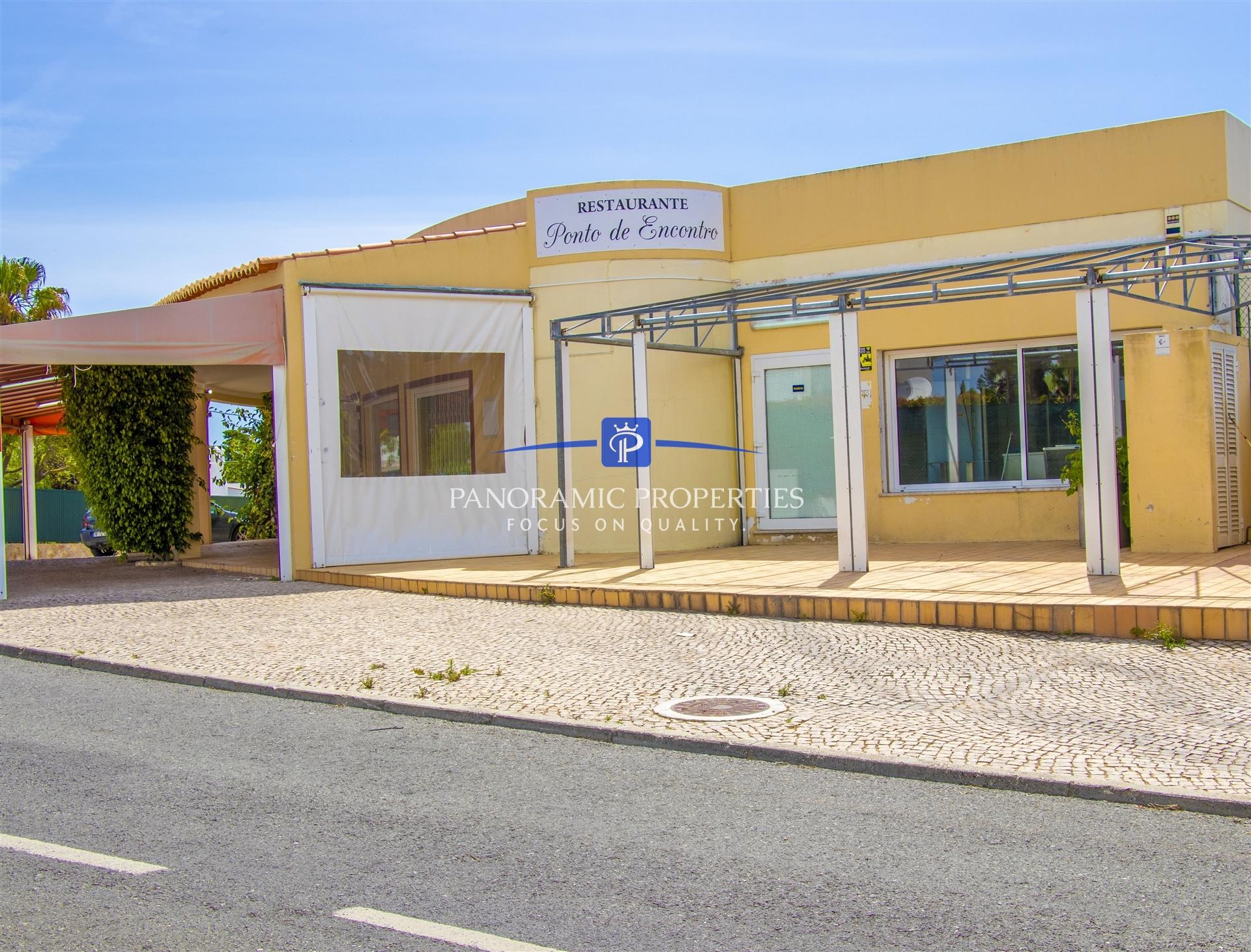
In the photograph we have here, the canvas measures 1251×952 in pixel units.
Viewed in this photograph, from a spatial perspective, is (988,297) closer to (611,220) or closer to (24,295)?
(611,220)

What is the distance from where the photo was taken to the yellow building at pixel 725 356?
42.8 feet

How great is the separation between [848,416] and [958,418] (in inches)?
162

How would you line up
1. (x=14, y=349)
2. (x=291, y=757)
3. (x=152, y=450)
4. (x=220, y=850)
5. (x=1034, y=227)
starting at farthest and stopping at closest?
(x=152, y=450), (x=1034, y=227), (x=14, y=349), (x=291, y=757), (x=220, y=850)

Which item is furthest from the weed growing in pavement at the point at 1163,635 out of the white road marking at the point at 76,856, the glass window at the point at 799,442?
the glass window at the point at 799,442

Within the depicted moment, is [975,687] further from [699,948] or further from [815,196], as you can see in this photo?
[815,196]

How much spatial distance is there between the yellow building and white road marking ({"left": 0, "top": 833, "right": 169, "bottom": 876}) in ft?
26.0

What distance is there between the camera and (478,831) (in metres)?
4.77

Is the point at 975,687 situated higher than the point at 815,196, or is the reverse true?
the point at 815,196

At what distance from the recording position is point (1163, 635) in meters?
7.99

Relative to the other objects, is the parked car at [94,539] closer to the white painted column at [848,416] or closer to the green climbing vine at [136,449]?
the green climbing vine at [136,449]

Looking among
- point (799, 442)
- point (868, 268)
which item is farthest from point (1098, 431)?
point (799, 442)

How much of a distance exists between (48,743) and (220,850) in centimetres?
233

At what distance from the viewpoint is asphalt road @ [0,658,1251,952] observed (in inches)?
146

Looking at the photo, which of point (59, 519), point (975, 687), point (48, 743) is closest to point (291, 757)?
point (48, 743)
